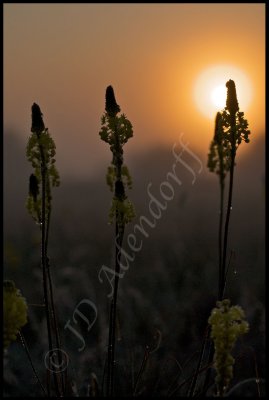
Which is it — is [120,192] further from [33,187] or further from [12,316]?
[12,316]

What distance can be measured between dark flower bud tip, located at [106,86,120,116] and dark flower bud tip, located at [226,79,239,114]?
0.88 metres

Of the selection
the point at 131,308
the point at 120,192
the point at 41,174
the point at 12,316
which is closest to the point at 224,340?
the point at 12,316

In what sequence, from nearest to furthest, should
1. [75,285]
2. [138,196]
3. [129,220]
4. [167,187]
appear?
[129,220] → [167,187] → [75,285] → [138,196]

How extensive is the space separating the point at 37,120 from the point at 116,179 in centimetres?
75

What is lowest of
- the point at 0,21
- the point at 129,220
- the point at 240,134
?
the point at 129,220

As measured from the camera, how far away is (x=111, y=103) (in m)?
5.13

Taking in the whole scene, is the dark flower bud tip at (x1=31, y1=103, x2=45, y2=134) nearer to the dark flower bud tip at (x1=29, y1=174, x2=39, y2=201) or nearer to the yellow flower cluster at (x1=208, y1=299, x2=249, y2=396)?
the dark flower bud tip at (x1=29, y1=174, x2=39, y2=201)

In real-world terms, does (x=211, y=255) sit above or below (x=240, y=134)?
below

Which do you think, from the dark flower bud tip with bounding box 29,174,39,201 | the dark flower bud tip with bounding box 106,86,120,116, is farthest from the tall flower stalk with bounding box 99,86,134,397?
the dark flower bud tip with bounding box 29,174,39,201

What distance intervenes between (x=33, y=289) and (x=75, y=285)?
164 centimetres

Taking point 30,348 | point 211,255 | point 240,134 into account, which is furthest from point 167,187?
point 211,255

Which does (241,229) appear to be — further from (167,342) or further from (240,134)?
(240,134)

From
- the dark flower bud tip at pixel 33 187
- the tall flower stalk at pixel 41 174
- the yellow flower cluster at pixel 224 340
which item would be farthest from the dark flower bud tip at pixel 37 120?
the yellow flower cluster at pixel 224 340

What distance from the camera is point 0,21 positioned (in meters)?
6.74
